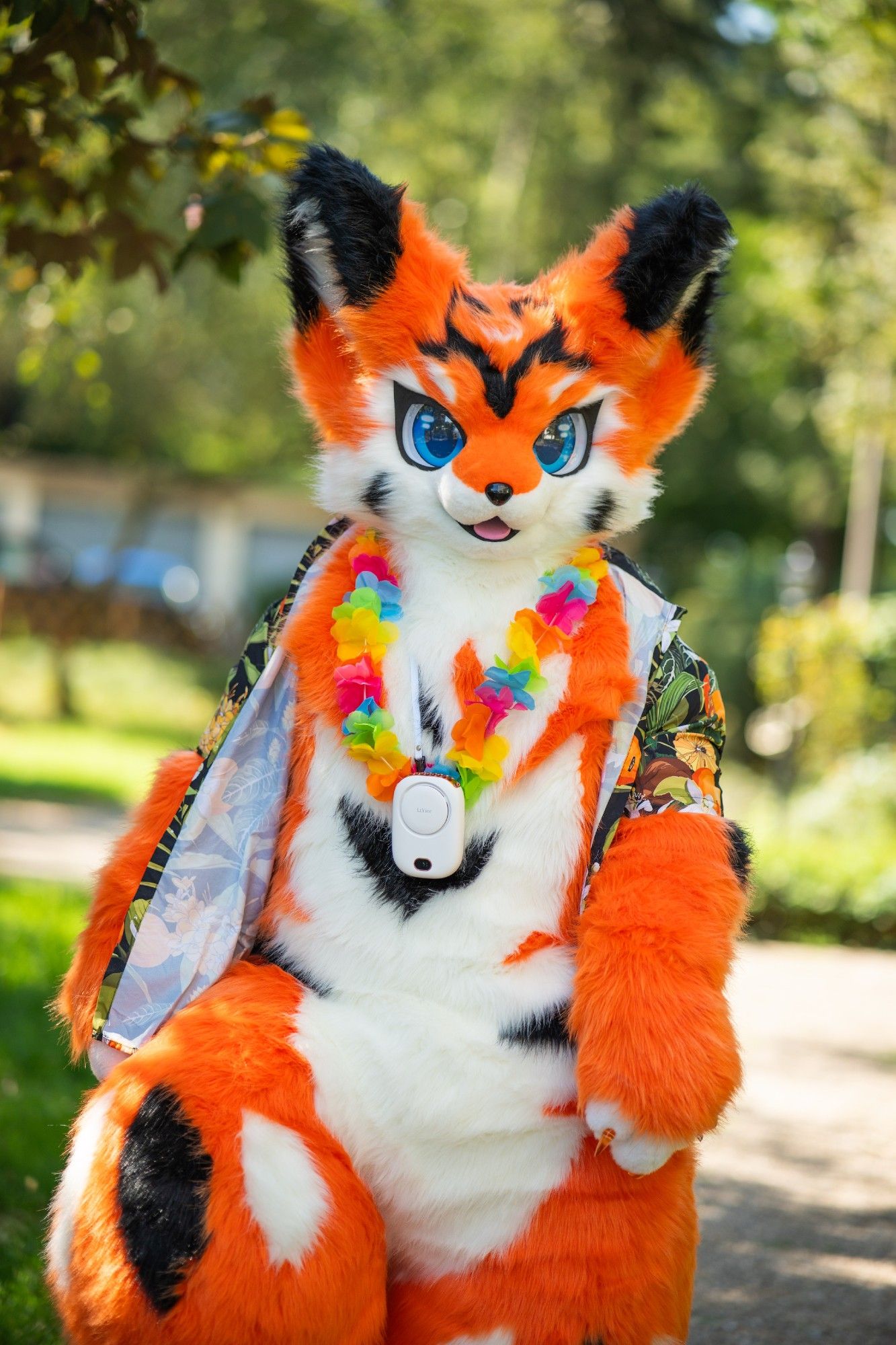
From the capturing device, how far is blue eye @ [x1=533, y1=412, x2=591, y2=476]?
219cm

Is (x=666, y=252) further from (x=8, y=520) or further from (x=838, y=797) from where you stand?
(x=8, y=520)

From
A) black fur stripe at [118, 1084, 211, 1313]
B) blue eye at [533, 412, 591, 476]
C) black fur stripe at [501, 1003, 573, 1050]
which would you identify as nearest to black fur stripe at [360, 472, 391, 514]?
Result: blue eye at [533, 412, 591, 476]

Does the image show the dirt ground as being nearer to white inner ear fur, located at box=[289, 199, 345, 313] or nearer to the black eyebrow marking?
the black eyebrow marking

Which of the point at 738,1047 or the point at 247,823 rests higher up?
the point at 247,823

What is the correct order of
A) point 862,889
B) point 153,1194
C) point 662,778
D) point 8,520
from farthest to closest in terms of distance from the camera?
point 8,520, point 862,889, point 662,778, point 153,1194

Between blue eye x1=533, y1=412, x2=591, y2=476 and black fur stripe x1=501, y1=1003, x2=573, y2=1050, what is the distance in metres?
0.85

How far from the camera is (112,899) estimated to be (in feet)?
7.52

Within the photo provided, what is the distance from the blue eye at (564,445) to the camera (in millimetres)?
2193

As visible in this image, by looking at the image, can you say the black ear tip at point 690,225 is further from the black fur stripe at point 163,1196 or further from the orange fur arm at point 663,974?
the black fur stripe at point 163,1196

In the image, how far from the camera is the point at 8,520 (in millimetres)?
27875

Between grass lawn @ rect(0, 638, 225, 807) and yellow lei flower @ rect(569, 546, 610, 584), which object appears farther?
grass lawn @ rect(0, 638, 225, 807)

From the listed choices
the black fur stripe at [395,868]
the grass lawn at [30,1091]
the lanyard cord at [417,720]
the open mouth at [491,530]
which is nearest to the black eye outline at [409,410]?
the open mouth at [491,530]

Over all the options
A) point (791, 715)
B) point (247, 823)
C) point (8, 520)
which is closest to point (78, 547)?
point (8, 520)

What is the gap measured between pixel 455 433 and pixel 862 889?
21.0ft
